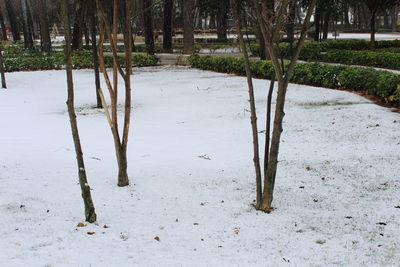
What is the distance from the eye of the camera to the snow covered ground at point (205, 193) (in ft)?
11.4

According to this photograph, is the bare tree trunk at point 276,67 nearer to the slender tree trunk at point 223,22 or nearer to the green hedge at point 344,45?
the slender tree trunk at point 223,22

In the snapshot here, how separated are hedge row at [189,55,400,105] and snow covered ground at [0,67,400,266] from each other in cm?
88

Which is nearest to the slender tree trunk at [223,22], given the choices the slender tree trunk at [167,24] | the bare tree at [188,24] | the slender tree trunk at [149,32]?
the bare tree at [188,24]

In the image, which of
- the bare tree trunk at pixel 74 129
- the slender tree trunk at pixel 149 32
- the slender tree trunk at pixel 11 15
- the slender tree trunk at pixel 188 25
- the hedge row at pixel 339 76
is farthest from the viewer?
the slender tree trunk at pixel 11 15

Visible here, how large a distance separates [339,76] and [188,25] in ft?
52.7

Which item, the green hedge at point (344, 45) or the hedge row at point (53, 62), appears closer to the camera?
the hedge row at point (53, 62)

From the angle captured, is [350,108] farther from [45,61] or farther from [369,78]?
[45,61]

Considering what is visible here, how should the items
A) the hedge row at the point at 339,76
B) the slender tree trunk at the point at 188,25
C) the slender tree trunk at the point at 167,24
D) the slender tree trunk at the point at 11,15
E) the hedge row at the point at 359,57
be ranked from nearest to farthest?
1. the hedge row at the point at 339,76
2. the hedge row at the point at 359,57
3. the slender tree trunk at the point at 188,25
4. the slender tree trunk at the point at 167,24
5. the slender tree trunk at the point at 11,15

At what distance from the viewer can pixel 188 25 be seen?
27344mm

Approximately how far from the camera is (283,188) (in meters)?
5.19

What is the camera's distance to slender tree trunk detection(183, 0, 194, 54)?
1041 inches

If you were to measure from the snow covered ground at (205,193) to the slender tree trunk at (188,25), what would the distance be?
1757 centimetres

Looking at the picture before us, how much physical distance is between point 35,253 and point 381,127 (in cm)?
672

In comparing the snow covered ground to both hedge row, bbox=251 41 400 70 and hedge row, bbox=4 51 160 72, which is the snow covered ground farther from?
hedge row, bbox=4 51 160 72
